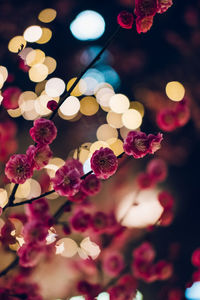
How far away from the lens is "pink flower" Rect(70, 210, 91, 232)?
102 centimetres

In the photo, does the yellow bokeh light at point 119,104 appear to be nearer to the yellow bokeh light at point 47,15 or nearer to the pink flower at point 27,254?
the yellow bokeh light at point 47,15

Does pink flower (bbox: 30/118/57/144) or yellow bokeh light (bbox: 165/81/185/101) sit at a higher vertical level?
yellow bokeh light (bbox: 165/81/185/101)

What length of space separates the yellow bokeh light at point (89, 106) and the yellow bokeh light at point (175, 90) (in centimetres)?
65

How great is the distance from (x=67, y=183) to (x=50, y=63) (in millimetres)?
1778

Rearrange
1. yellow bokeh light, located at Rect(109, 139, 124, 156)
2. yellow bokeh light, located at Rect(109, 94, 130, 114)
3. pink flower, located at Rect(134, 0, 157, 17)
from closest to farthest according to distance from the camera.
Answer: pink flower, located at Rect(134, 0, 157, 17), yellow bokeh light, located at Rect(109, 139, 124, 156), yellow bokeh light, located at Rect(109, 94, 130, 114)

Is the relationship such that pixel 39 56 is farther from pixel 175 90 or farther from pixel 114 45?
pixel 175 90

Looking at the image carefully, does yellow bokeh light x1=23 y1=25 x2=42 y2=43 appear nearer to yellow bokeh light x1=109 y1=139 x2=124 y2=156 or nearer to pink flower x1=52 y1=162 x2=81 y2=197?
yellow bokeh light x1=109 y1=139 x2=124 y2=156

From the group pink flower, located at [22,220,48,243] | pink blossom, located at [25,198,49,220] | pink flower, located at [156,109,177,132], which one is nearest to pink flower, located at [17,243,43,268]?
pink flower, located at [22,220,48,243]

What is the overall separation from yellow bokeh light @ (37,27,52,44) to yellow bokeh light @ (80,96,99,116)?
61 cm

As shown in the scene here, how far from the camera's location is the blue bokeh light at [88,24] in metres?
2.08

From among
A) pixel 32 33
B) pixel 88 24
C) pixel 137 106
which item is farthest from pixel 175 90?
pixel 32 33

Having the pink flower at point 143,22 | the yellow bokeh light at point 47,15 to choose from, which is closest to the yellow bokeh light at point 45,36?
the yellow bokeh light at point 47,15

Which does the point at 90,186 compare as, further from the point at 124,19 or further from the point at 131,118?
the point at 131,118

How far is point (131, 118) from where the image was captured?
8.01 feet
